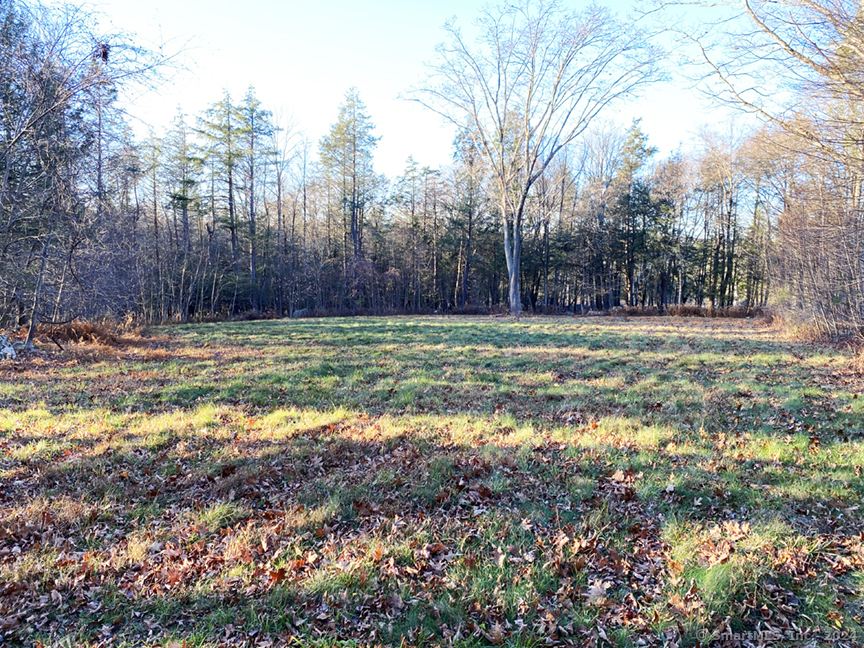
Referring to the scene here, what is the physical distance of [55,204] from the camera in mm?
9406

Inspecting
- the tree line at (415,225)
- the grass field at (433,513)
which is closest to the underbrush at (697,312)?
the tree line at (415,225)

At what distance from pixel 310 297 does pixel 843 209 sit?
3102cm

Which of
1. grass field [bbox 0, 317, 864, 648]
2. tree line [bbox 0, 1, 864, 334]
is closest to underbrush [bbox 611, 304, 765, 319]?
tree line [bbox 0, 1, 864, 334]

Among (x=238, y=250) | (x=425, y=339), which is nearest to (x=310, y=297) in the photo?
(x=238, y=250)

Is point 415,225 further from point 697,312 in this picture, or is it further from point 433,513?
point 433,513

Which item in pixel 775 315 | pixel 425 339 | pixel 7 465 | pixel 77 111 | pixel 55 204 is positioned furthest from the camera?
pixel 775 315

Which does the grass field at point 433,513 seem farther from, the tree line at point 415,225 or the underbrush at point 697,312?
the underbrush at point 697,312

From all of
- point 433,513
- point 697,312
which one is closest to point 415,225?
point 697,312

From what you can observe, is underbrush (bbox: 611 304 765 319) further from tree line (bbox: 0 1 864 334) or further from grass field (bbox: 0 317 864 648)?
grass field (bbox: 0 317 864 648)

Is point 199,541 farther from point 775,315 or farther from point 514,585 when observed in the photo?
point 775,315

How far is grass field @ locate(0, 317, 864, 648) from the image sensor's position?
287 centimetres

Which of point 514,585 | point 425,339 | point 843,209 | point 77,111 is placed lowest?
point 514,585

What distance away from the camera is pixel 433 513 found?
4.16 meters

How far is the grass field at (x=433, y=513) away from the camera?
2.87m
